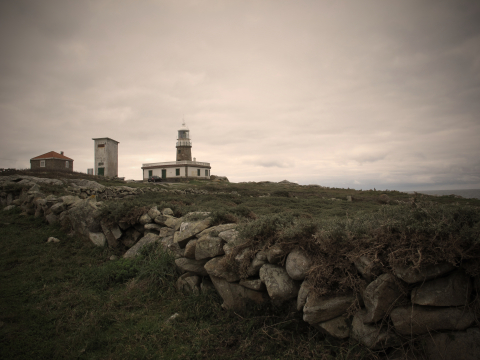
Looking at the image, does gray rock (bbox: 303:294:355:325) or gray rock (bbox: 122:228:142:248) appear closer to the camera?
gray rock (bbox: 303:294:355:325)

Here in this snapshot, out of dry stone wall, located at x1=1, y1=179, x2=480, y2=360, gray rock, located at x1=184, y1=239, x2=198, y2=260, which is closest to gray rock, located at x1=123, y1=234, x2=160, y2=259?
dry stone wall, located at x1=1, y1=179, x2=480, y2=360

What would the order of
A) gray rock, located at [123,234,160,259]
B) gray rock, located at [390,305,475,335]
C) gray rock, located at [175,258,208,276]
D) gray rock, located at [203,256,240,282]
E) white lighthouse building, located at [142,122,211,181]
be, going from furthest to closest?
white lighthouse building, located at [142,122,211,181] → gray rock, located at [123,234,160,259] → gray rock, located at [175,258,208,276] → gray rock, located at [203,256,240,282] → gray rock, located at [390,305,475,335]

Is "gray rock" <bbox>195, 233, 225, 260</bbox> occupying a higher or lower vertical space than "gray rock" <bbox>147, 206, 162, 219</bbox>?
lower

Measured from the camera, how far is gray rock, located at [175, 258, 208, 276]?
233 inches

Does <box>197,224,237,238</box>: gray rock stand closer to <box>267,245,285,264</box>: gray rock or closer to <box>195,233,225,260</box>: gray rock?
<box>195,233,225,260</box>: gray rock

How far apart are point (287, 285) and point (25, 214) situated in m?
13.0

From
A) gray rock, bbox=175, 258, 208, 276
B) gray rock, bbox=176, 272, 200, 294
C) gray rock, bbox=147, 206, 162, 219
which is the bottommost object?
gray rock, bbox=176, 272, 200, 294

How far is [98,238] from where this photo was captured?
898cm

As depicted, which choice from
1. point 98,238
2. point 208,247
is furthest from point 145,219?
point 208,247

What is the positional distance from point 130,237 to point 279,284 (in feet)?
20.3

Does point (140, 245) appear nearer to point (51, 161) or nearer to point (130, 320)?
point (130, 320)

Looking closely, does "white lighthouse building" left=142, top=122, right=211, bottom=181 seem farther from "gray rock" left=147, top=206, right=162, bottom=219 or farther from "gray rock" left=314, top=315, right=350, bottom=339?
"gray rock" left=314, top=315, right=350, bottom=339

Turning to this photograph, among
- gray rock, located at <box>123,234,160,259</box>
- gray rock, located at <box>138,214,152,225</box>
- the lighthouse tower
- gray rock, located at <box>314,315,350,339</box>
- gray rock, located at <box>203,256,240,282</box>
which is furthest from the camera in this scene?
the lighthouse tower

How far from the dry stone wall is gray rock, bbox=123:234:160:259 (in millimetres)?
1202
